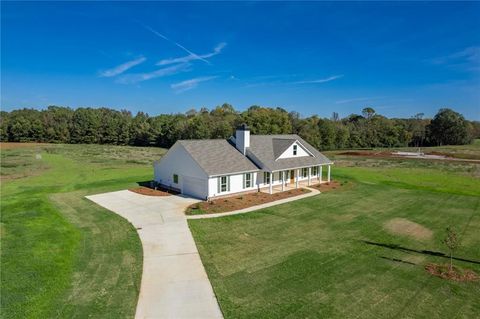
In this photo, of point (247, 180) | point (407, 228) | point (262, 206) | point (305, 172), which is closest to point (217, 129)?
point (305, 172)

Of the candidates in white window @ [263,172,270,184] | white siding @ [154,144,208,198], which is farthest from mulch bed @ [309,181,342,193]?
white siding @ [154,144,208,198]

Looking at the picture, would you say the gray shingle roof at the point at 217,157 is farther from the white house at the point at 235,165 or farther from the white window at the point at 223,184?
the white window at the point at 223,184

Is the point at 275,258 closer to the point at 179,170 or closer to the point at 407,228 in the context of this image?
the point at 407,228

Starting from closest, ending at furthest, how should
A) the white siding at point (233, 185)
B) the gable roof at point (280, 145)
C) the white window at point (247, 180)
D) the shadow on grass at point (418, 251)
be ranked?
the shadow on grass at point (418, 251)
the white siding at point (233, 185)
the white window at point (247, 180)
the gable roof at point (280, 145)

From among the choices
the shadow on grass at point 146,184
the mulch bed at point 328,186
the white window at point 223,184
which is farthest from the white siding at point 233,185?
the shadow on grass at point 146,184

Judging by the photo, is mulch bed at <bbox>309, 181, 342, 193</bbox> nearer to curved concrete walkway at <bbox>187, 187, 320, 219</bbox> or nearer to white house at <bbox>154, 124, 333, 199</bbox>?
curved concrete walkway at <bbox>187, 187, 320, 219</bbox>

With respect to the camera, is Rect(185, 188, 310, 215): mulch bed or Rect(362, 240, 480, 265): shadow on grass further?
Rect(185, 188, 310, 215): mulch bed
